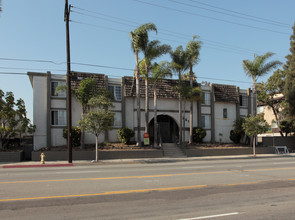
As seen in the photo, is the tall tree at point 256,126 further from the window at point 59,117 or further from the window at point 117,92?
the window at point 59,117

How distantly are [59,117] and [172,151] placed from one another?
10847mm

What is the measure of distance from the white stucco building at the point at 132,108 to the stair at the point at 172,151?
2224 millimetres

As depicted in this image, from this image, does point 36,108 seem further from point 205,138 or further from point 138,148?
point 205,138

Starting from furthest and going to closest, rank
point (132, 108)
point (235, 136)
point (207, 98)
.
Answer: point (207, 98) < point (235, 136) < point (132, 108)

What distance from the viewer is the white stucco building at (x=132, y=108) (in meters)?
24.1

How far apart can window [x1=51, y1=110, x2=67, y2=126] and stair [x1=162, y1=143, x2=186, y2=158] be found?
9.58m

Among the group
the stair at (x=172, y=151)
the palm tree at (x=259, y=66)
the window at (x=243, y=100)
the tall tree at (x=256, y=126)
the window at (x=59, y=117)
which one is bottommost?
the stair at (x=172, y=151)

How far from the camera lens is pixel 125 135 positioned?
25.1 metres

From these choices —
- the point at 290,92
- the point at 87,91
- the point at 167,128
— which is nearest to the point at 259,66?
the point at 290,92

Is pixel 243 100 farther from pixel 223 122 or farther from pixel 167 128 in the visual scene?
pixel 167 128

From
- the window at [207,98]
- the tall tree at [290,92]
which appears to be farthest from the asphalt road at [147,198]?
the tall tree at [290,92]

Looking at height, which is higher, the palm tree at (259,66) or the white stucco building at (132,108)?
the palm tree at (259,66)

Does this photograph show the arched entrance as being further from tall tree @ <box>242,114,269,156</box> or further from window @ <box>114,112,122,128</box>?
tall tree @ <box>242,114,269,156</box>

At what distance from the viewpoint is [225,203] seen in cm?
724
